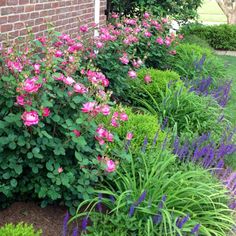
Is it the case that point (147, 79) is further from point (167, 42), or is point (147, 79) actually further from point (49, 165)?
point (49, 165)

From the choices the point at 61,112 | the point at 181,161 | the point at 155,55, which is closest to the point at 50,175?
the point at 61,112

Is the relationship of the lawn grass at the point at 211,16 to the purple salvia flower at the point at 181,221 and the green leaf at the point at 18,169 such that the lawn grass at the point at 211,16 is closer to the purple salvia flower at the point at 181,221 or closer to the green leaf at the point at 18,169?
the purple salvia flower at the point at 181,221

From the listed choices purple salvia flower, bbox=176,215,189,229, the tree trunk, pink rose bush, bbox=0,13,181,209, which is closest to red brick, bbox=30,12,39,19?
pink rose bush, bbox=0,13,181,209

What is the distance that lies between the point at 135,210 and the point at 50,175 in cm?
63

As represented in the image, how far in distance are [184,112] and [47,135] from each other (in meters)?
2.69

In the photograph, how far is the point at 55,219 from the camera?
126 inches

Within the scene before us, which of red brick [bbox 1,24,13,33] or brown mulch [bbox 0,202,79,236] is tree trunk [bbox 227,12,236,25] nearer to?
red brick [bbox 1,24,13,33]

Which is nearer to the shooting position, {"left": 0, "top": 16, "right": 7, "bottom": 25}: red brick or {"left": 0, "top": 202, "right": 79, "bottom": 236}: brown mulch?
{"left": 0, "top": 202, "right": 79, "bottom": 236}: brown mulch

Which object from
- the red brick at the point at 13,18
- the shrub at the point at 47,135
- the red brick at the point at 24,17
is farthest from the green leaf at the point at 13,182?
the red brick at the point at 24,17

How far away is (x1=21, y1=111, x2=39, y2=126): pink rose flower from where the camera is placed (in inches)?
106

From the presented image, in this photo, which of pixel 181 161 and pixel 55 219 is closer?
pixel 55 219

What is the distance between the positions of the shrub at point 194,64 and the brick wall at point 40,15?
1.59 metres

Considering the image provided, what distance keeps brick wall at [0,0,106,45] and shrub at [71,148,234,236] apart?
1.43m

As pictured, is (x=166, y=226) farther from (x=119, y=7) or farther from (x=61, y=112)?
(x=119, y=7)
